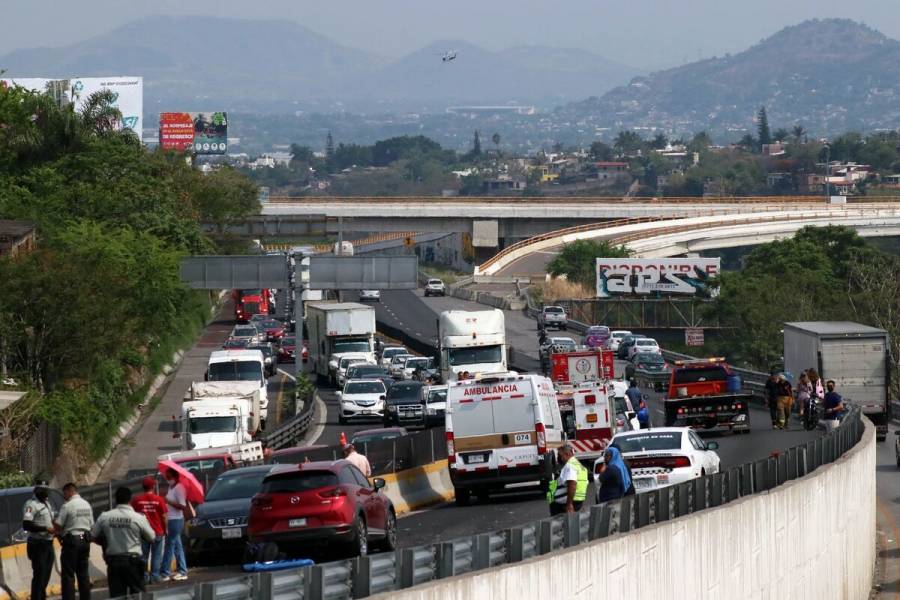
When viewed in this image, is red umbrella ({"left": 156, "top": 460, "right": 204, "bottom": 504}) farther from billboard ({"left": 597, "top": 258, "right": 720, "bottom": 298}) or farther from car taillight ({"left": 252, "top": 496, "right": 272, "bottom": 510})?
billboard ({"left": 597, "top": 258, "right": 720, "bottom": 298})

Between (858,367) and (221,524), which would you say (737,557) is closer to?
(221,524)

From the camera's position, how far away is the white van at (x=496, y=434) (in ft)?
106

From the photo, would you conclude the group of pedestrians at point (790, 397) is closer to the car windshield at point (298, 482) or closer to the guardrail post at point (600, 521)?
the car windshield at point (298, 482)

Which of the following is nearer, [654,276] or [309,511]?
[309,511]

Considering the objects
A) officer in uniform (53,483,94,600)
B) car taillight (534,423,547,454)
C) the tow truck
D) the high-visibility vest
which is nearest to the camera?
officer in uniform (53,483,94,600)

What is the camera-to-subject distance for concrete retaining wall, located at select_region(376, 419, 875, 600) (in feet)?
53.4

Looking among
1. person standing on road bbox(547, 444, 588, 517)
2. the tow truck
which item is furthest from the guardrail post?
the tow truck

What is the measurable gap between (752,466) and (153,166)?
78306 mm

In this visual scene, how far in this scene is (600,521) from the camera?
1883cm

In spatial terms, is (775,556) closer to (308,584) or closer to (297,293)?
(308,584)

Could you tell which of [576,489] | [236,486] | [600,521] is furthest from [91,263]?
[600,521]

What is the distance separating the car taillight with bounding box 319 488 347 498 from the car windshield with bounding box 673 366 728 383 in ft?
85.9

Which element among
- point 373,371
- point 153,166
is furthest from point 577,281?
point 373,371

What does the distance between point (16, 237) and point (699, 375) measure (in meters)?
26.3
